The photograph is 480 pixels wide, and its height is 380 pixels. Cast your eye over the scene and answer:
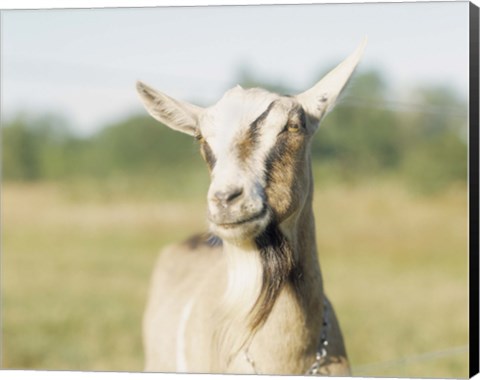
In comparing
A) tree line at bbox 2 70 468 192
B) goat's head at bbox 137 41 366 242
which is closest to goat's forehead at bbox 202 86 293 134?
goat's head at bbox 137 41 366 242

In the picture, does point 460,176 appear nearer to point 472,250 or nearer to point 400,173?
point 400,173

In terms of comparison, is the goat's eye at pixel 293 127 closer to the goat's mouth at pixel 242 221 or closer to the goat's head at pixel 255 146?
the goat's head at pixel 255 146

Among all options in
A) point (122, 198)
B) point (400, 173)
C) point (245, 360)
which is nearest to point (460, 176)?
point (400, 173)

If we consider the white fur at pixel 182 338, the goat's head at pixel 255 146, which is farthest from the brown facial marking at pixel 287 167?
the white fur at pixel 182 338

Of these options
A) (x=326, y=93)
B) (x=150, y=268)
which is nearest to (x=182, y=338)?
(x=326, y=93)

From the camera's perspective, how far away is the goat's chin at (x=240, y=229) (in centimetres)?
305

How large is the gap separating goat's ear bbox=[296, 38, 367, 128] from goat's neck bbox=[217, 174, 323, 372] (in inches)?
10.2

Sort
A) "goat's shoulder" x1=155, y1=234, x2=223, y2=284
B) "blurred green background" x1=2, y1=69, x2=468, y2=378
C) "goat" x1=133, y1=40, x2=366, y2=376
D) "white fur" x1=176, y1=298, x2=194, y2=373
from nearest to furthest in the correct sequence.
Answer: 1. "goat" x1=133, y1=40, x2=366, y2=376
2. "white fur" x1=176, y1=298, x2=194, y2=373
3. "goat's shoulder" x1=155, y1=234, x2=223, y2=284
4. "blurred green background" x1=2, y1=69, x2=468, y2=378

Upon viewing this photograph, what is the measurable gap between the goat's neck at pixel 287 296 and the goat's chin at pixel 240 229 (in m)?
0.12

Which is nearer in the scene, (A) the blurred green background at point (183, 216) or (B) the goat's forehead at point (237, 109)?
(B) the goat's forehead at point (237, 109)

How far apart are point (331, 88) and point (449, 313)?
662 centimetres

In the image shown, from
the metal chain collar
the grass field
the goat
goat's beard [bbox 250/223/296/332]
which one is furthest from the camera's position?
the grass field

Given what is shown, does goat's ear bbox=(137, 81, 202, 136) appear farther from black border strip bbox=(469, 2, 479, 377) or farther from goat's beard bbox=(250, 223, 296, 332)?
black border strip bbox=(469, 2, 479, 377)

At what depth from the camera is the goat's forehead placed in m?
3.21
